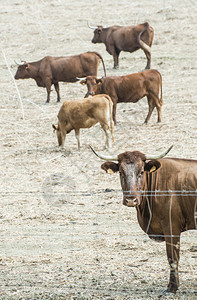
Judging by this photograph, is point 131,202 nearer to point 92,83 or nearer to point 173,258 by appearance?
point 173,258

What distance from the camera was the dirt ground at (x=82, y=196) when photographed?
5.73m

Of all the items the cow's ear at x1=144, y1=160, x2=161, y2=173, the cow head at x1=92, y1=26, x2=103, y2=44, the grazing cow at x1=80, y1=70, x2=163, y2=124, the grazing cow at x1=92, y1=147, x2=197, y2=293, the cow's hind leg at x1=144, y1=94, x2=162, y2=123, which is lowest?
the cow head at x1=92, y1=26, x2=103, y2=44

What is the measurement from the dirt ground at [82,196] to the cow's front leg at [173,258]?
0.33 ft

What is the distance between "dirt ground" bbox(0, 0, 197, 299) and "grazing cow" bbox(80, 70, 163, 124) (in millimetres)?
628

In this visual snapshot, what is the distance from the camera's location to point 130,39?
18422 millimetres

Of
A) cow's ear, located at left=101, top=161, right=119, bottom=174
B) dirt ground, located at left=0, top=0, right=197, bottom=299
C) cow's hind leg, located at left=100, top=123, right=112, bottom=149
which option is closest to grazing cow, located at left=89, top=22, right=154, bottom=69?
dirt ground, located at left=0, top=0, right=197, bottom=299

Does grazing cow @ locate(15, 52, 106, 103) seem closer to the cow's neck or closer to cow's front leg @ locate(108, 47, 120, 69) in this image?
the cow's neck

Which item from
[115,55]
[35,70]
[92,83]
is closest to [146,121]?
[92,83]

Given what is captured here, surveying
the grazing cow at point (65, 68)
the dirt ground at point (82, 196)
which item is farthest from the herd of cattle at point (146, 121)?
the dirt ground at point (82, 196)

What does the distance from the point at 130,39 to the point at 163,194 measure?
45.1 feet

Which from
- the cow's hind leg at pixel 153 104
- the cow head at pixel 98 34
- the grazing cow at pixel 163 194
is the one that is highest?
the grazing cow at pixel 163 194

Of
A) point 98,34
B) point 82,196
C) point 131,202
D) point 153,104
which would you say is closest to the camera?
point 131,202

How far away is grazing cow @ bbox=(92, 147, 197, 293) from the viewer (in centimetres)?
520

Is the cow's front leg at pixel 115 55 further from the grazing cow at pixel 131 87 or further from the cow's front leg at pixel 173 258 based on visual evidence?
the cow's front leg at pixel 173 258
